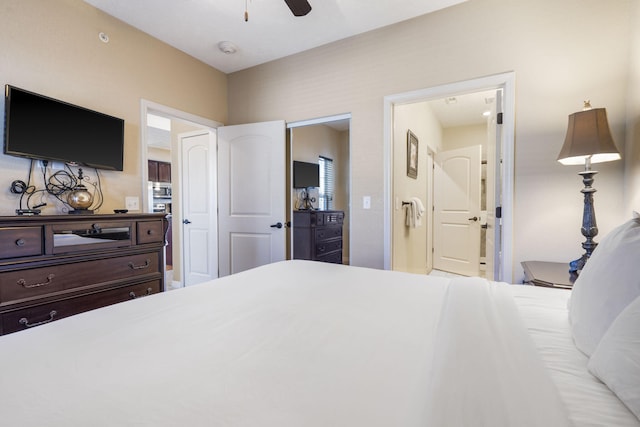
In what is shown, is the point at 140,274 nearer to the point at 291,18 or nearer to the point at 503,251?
the point at 291,18

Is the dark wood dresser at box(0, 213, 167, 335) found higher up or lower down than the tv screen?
lower down

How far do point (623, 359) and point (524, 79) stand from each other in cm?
219

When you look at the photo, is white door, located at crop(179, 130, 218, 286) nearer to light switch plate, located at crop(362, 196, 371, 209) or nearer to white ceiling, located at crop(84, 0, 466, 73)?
white ceiling, located at crop(84, 0, 466, 73)

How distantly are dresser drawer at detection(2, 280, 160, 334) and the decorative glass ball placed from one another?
2.22 feet

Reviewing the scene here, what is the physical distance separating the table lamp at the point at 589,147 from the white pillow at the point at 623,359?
4.17ft

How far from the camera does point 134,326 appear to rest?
881mm

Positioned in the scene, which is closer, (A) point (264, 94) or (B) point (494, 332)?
(B) point (494, 332)

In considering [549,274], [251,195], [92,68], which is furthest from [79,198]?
[549,274]

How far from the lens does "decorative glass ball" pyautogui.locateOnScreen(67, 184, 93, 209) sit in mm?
2062

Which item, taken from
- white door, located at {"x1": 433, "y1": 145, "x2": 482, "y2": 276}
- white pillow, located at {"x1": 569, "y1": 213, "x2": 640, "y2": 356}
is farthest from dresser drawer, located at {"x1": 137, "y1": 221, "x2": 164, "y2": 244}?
white door, located at {"x1": 433, "y1": 145, "x2": 482, "y2": 276}

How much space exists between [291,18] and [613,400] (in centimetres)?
288

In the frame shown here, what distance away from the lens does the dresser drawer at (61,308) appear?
1.51 metres

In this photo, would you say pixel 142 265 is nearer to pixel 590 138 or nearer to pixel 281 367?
pixel 281 367

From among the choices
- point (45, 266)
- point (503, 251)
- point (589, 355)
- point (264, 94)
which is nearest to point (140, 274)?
point (45, 266)
